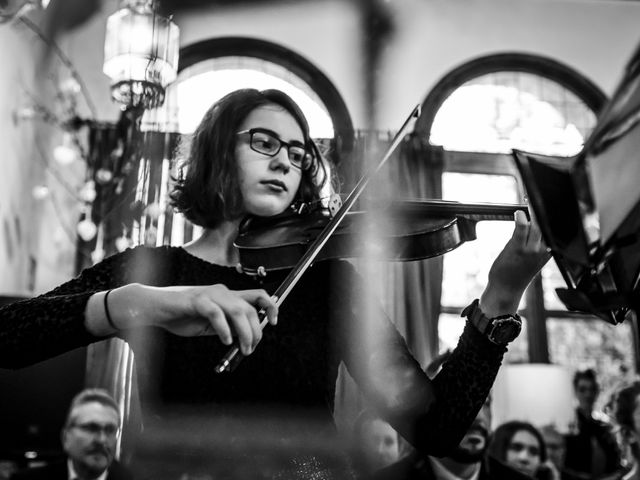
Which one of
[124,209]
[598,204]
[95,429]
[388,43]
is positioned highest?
[388,43]

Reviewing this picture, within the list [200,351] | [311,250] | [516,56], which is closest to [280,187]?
[311,250]

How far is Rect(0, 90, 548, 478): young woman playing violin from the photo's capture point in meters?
0.60

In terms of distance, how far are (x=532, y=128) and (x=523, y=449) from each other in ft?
4.33

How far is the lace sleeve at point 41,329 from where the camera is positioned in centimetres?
60

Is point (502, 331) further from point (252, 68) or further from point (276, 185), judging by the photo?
point (252, 68)

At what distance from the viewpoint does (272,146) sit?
805 mm

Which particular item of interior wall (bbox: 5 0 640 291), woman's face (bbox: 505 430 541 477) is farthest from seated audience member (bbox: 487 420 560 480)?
interior wall (bbox: 5 0 640 291)

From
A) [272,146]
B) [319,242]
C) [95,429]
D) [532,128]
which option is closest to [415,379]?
[319,242]

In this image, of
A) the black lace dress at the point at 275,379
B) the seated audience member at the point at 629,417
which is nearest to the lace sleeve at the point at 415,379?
the black lace dress at the point at 275,379

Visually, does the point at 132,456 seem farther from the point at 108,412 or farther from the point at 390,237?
the point at 108,412

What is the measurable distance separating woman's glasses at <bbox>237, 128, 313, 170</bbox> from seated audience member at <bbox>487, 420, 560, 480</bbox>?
130 cm

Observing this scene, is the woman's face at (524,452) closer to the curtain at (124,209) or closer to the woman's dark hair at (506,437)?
the woman's dark hair at (506,437)

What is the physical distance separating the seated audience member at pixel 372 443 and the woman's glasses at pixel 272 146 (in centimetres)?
29

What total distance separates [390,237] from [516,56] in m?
2.22
